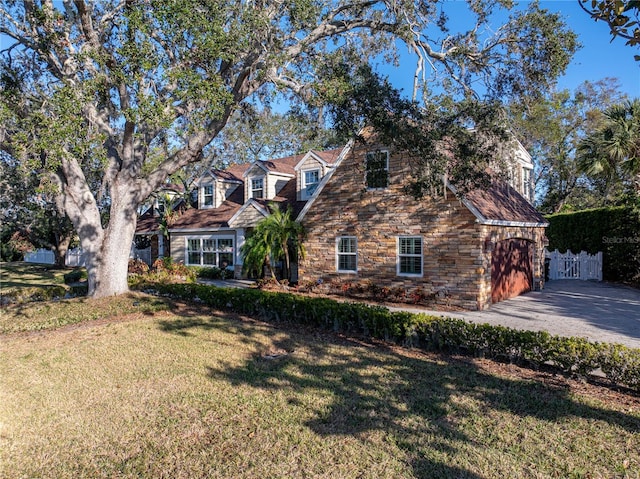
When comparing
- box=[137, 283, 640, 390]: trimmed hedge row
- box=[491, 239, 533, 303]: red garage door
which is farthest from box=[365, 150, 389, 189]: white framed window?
box=[137, 283, 640, 390]: trimmed hedge row

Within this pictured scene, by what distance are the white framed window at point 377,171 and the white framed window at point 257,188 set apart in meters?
8.53

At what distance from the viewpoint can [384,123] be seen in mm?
10234

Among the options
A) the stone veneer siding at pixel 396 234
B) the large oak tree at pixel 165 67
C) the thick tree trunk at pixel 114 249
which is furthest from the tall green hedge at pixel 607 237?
the thick tree trunk at pixel 114 249

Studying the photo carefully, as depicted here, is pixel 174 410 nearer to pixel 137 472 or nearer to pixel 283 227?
pixel 137 472

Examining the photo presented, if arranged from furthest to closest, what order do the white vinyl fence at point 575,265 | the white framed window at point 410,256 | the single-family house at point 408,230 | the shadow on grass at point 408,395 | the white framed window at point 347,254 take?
1. the white vinyl fence at point 575,265
2. the white framed window at point 347,254
3. the white framed window at point 410,256
4. the single-family house at point 408,230
5. the shadow on grass at point 408,395

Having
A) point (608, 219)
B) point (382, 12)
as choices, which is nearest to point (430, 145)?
point (382, 12)

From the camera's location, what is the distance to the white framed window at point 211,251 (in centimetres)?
2162

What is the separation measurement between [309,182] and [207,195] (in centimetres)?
764

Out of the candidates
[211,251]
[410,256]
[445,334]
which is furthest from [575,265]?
[211,251]

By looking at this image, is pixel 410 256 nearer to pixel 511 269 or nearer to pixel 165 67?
pixel 511 269

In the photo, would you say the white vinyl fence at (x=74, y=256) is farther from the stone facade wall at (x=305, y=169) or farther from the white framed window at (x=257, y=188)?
the stone facade wall at (x=305, y=169)

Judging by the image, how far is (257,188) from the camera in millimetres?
22297

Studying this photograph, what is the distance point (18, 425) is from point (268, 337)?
5.10 metres

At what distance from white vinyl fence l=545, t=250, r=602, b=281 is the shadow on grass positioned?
1644 cm
